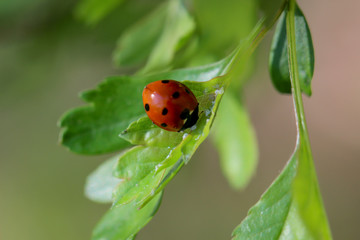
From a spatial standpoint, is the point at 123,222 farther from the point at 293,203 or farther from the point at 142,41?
the point at 142,41

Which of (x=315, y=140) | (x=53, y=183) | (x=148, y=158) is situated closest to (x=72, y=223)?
(x=53, y=183)

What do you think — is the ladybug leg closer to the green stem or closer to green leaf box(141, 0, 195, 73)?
the green stem

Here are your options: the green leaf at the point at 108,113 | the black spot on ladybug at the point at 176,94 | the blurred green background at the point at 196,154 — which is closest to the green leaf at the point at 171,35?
the green leaf at the point at 108,113

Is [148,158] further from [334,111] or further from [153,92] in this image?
[334,111]

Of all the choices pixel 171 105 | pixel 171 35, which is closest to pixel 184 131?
pixel 171 105

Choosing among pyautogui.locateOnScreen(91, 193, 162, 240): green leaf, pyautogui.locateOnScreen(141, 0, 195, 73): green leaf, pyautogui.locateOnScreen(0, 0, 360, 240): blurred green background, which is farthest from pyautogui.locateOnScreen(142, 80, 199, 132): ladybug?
pyautogui.locateOnScreen(0, 0, 360, 240): blurred green background
